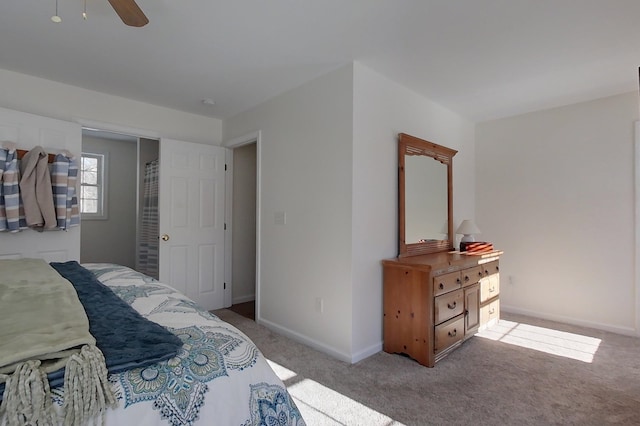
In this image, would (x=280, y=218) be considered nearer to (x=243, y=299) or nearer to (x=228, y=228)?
(x=228, y=228)

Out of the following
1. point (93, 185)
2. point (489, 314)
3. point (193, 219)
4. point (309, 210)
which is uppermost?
point (93, 185)

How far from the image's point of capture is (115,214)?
202 inches

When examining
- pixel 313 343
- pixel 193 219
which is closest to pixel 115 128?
pixel 193 219

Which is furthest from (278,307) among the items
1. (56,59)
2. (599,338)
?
(599,338)

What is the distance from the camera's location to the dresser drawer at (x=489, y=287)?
10.6 feet

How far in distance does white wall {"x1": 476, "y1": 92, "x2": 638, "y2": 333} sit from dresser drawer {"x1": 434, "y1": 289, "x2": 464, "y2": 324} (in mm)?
1578

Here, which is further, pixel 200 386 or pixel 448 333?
pixel 448 333

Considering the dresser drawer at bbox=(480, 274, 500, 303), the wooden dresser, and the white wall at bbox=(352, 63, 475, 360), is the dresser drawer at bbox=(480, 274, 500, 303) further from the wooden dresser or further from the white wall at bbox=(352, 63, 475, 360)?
the white wall at bbox=(352, 63, 475, 360)

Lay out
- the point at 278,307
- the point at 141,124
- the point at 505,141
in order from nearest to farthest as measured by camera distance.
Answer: the point at 278,307, the point at 141,124, the point at 505,141

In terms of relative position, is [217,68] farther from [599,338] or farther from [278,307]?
[599,338]

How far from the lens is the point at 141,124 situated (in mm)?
→ 3596

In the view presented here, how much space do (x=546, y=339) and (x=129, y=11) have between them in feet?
13.1

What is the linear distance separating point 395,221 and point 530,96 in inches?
76.1

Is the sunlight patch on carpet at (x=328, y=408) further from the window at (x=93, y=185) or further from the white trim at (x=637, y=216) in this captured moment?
the window at (x=93, y=185)
